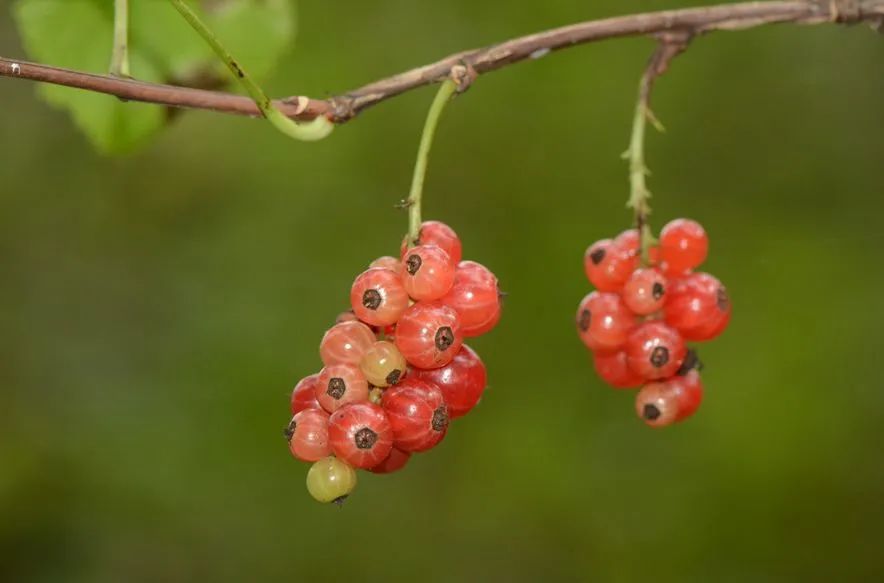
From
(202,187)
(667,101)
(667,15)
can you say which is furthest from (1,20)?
(667,15)

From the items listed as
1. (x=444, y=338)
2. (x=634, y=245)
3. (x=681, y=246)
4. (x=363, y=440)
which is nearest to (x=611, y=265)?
(x=634, y=245)

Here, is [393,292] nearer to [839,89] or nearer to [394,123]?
[394,123]

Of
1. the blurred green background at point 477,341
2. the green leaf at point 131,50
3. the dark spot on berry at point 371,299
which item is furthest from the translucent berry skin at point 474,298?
the blurred green background at point 477,341

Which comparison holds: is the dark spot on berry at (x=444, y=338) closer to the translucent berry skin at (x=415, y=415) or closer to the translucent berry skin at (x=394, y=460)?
the translucent berry skin at (x=415, y=415)

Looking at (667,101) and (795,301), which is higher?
(667,101)

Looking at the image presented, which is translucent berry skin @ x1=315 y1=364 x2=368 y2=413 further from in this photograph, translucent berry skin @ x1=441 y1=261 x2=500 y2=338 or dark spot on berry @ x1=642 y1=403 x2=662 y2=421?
dark spot on berry @ x1=642 y1=403 x2=662 y2=421

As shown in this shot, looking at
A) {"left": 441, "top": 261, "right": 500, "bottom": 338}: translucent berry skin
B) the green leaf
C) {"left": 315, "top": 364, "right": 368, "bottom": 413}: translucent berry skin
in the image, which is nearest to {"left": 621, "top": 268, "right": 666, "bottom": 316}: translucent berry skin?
{"left": 441, "top": 261, "right": 500, "bottom": 338}: translucent berry skin

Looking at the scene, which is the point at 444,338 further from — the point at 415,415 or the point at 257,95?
the point at 257,95
